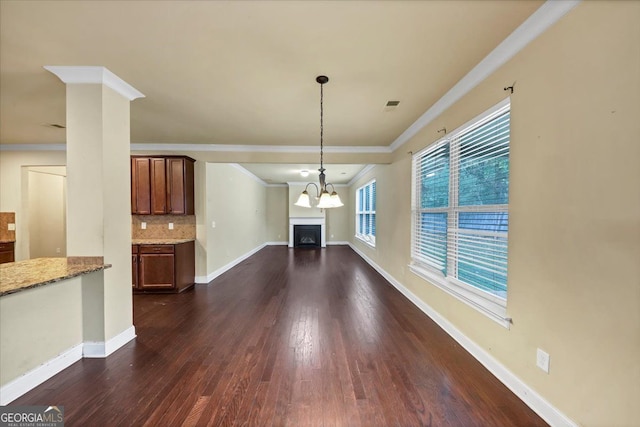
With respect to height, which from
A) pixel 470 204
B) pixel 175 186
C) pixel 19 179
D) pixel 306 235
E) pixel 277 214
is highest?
pixel 19 179

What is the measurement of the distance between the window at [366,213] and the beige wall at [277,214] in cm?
323

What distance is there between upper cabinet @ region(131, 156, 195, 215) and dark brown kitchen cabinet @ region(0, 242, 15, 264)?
2.78 meters

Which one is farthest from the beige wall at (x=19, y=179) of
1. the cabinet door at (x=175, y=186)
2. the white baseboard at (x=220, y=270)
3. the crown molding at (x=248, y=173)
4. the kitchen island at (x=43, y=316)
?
the kitchen island at (x=43, y=316)

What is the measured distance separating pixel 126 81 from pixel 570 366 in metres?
4.10

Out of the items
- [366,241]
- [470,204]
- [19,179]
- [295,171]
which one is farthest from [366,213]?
[19,179]

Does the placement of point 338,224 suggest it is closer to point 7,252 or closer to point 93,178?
point 93,178

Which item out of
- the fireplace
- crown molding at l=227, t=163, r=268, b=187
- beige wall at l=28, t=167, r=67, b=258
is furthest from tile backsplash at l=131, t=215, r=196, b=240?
the fireplace

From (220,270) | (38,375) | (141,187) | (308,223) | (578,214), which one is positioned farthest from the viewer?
(308,223)

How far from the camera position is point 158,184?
4.25 m

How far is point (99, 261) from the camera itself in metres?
2.31

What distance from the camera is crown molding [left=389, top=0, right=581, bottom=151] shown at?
1511mm

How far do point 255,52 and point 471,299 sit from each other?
9.45ft

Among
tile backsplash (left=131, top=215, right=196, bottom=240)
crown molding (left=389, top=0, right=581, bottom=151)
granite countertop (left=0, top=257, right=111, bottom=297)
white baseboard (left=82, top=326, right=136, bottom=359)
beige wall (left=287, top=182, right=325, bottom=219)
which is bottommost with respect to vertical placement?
white baseboard (left=82, top=326, right=136, bottom=359)

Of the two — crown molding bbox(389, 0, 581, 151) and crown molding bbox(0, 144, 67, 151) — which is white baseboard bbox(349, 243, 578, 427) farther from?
crown molding bbox(0, 144, 67, 151)
